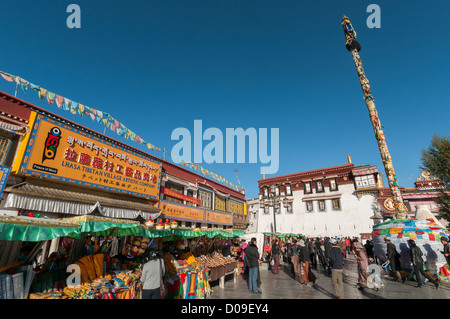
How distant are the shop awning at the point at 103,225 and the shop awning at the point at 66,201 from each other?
4.69 meters

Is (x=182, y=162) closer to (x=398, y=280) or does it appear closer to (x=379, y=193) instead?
(x=398, y=280)

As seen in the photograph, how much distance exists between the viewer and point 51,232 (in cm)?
460

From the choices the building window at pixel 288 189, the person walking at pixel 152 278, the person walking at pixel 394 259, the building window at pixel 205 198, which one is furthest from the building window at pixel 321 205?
A: the person walking at pixel 152 278

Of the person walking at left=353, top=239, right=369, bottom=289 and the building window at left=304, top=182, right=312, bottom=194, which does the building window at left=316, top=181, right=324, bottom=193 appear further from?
the person walking at left=353, top=239, right=369, bottom=289

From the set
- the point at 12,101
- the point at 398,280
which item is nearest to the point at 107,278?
the point at 12,101

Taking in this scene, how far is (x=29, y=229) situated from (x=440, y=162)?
26468 mm

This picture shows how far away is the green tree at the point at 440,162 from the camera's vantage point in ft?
59.0

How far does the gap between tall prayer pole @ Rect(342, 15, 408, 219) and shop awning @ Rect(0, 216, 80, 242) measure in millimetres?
21405

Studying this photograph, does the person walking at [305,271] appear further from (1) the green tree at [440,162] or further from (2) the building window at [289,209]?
(2) the building window at [289,209]

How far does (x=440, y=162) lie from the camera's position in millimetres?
18578

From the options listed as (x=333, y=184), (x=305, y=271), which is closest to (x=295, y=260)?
(x=305, y=271)

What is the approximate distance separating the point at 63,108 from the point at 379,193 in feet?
115

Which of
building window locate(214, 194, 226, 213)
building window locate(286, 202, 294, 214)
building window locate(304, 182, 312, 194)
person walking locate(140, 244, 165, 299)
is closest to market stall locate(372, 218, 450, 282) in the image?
person walking locate(140, 244, 165, 299)

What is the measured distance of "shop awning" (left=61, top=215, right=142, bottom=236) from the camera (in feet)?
18.9
